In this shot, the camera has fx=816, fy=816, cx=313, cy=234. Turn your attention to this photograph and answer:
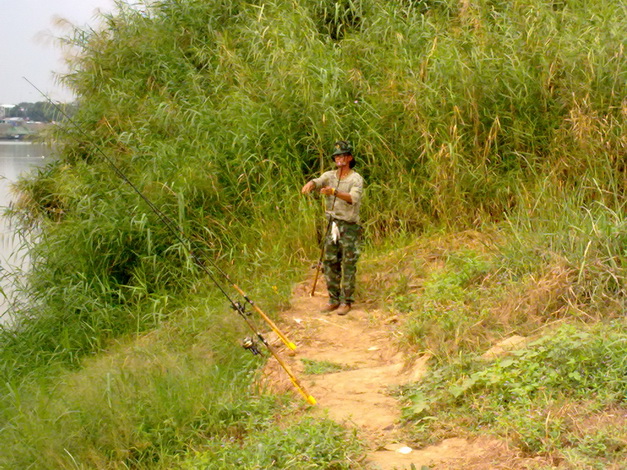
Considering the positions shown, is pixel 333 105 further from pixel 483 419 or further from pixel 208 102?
pixel 483 419

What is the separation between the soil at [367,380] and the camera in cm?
370

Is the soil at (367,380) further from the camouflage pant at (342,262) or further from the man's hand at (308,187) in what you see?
the man's hand at (308,187)

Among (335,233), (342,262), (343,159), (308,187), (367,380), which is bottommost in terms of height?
(367,380)

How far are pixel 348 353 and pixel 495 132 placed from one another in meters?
2.83

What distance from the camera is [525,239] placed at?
18.8 ft

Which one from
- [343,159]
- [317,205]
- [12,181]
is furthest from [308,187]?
[12,181]

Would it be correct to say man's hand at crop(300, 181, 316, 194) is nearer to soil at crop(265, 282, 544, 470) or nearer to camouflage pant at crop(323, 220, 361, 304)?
camouflage pant at crop(323, 220, 361, 304)

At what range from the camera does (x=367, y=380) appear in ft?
16.3

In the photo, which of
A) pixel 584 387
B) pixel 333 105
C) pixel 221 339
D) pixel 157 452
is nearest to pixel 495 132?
pixel 333 105

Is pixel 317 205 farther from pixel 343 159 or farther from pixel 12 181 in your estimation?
pixel 12 181

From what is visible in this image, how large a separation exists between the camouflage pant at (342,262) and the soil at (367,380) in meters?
0.17

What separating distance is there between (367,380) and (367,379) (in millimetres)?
16

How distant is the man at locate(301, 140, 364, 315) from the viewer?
6316 mm

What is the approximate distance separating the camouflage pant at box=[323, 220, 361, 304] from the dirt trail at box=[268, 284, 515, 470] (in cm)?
17
